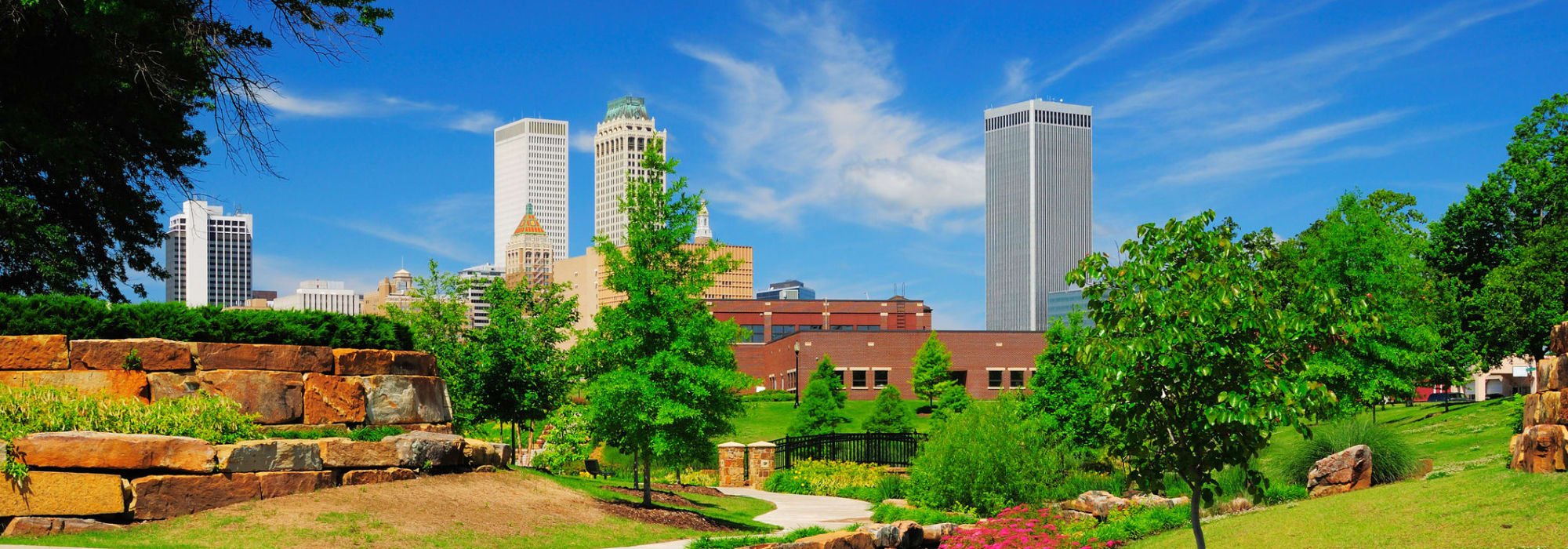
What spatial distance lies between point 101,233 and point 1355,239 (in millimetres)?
33120

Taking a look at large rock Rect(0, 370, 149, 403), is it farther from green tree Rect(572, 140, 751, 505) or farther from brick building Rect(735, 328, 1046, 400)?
brick building Rect(735, 328, 1046, 400)

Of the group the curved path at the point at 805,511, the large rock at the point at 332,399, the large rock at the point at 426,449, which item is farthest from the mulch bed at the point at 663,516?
the large rock at the point at 332,399

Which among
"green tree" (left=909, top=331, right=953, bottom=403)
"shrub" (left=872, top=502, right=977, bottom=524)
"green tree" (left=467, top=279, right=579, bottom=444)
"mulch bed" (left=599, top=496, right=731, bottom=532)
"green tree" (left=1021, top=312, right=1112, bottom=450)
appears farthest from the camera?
"green tree" (left=909, top=331, right=953, bottom=403)

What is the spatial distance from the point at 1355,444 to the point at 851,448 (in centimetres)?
1792

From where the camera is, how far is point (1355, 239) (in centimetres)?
3266

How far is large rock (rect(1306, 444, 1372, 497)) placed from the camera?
1612 cm

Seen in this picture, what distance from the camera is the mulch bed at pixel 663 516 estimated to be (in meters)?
16.8

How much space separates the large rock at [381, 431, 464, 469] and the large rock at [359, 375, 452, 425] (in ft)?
2.09

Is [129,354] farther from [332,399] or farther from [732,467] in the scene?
[732,467]

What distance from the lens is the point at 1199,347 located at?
9320 millimetres

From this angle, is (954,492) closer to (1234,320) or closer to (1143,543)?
(1143,543)

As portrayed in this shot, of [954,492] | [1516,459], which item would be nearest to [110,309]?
[954,492]

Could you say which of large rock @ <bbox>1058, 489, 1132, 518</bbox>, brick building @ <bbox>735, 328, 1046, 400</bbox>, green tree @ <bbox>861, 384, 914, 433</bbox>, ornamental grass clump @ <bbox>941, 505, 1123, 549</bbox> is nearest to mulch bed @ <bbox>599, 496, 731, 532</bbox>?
ornamental grass clump @ <bbox>941, 505, 1123, 549</bbox>

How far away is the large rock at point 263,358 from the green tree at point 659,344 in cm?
439
